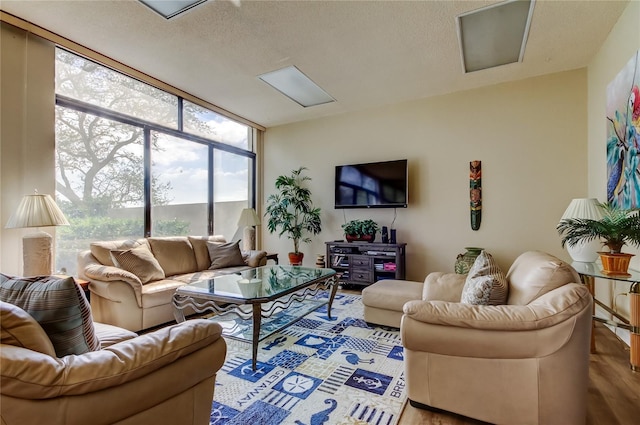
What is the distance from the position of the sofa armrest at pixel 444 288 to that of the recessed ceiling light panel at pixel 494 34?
7.59 ft

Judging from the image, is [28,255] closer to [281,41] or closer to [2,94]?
[2,94]

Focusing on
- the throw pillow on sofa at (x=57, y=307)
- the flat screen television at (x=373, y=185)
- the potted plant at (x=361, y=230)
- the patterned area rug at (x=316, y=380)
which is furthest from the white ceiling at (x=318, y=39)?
the patterned area rug at (x=316, y=380)

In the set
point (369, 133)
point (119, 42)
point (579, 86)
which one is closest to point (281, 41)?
point (119, 42)

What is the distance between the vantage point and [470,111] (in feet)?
13.5

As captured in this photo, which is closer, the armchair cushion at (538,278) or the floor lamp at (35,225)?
the armchair cushion at (538,278)

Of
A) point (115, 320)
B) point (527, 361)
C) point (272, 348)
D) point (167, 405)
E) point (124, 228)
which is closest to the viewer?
point (167, 405)

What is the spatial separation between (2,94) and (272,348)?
321cm

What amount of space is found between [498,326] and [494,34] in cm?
286

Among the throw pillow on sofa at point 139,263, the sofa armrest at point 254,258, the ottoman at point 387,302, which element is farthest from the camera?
the sofa armrest at point 254,258

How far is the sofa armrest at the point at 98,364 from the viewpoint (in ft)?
2.66

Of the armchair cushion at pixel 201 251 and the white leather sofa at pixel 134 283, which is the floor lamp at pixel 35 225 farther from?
the armchair cushion at pixel 201 251

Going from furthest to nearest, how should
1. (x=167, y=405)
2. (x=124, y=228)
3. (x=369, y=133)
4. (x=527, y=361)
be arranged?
(x=369, y=133), (x=124, y=228), (x=527, y=361), (x=167, y=405)

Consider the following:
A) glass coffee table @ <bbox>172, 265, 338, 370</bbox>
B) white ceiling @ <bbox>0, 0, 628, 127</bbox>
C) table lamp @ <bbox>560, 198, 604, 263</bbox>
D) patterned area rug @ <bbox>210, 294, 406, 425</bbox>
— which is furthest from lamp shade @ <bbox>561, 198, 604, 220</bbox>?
glass coffee table @ <bbox>172, 265, 338, 370</bbox>

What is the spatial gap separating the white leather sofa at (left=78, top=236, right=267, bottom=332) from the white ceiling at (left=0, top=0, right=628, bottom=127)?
6.69 ft
